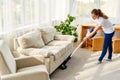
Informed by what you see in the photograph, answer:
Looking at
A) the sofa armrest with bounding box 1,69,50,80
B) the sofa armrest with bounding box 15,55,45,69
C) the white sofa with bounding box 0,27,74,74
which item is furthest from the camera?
the white sofa with bounding box 0,27,74,74

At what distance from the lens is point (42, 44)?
4594mm

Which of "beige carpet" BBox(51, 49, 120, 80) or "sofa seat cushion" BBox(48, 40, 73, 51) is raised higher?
"sofa seat cushion" BBox(48, 40, 73, 51)

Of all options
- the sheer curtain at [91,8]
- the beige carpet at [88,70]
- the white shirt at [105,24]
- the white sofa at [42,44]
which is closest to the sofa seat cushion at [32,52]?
the white sofa at [42,44]

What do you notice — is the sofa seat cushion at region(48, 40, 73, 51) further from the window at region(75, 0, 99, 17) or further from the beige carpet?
the window at region(75, 0, 99, 17)

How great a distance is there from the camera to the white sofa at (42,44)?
12.7 feet

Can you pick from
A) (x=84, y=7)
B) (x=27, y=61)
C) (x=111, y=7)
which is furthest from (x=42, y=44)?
(x=111, y=7)

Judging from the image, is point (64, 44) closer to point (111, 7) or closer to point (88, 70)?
point (88, 70)

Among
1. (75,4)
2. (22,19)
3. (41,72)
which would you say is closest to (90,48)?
(75,4)

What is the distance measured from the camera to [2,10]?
383 cm

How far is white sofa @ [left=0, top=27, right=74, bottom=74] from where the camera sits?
3863mm

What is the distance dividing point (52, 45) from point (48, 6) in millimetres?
1390

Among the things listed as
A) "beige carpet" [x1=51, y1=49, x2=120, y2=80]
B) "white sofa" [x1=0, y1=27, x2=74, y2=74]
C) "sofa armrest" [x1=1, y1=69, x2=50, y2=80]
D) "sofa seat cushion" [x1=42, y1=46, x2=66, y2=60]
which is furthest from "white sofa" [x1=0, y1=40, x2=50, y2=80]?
"beige carpet" [x1=51, y1=49, x2=120, y2=80]

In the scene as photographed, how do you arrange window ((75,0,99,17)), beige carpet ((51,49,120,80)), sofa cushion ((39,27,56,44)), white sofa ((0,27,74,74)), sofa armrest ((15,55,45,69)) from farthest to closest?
1. window ((75,0,99,17))
2. sofa cushion ((39,27,56,44))
3. beige carpet ((51,49,120,80))
4. white sofa ((0,27,74,74))
5. sofa armrest ((15,55,45,69))

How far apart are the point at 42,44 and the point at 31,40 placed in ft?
1.33
